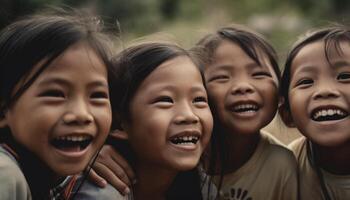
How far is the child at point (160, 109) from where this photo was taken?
1910 mm

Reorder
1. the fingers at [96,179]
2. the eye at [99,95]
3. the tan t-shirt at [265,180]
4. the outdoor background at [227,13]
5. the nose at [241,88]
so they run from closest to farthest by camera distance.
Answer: the eye at [99,95]
the fingers at [96,179]
the nose at [241,88]
the tan t-shirt at [265,180]
the outdoor background at [227,13]

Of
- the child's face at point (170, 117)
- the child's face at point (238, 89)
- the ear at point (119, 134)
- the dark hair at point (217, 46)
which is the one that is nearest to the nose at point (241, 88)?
the child's face at point (238, 89)

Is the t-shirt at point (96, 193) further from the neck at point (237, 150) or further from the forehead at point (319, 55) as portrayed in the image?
the forehead at point (319, 55)

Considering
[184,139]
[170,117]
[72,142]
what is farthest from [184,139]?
[72,142]

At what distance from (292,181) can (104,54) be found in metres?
0.99

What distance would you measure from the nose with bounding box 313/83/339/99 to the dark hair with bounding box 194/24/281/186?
0.25m

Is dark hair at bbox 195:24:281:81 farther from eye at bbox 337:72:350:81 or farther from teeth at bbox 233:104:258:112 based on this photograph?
eye at bbox 337:72:350:81

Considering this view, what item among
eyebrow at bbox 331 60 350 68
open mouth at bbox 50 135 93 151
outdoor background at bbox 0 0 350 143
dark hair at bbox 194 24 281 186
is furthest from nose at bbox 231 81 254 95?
outdoor background at bbox 0 0 350 143

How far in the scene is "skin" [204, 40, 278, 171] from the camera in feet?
7.13

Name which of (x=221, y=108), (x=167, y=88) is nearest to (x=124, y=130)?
(x=167, y=88)

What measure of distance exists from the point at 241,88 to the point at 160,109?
41 centimetres

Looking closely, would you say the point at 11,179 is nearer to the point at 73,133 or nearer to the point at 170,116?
the point at 73,133

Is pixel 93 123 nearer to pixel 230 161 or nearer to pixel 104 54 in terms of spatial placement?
pixel 104 54

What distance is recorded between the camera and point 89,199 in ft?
5.80
